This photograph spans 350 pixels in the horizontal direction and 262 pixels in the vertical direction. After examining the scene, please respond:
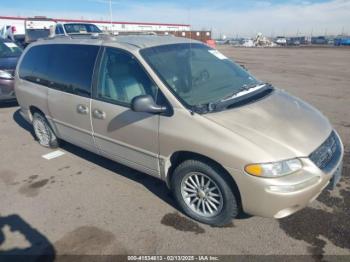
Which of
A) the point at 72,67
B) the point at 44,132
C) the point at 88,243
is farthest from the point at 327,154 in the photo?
the point at 44,132

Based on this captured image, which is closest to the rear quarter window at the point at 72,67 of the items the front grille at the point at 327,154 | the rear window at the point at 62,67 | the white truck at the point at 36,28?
the rear window at the point at 62,67

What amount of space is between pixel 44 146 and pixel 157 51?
3.08 meters

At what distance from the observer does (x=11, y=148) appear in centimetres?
524

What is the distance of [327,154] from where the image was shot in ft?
9.11

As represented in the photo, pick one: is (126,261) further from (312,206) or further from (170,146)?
(312,206)

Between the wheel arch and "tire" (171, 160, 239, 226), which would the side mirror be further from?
"tire" (171, 160, 239, 226)

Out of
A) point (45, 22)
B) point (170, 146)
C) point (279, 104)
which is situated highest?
point (45, 22)

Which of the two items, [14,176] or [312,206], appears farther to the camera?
[14,176]

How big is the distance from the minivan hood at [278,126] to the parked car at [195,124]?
10 mm

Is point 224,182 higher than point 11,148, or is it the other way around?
point 224,182

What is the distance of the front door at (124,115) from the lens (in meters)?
3.18

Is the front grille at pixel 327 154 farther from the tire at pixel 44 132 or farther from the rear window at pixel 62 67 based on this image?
the tire at pixel 44 132

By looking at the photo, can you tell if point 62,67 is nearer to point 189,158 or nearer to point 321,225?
point 189,158

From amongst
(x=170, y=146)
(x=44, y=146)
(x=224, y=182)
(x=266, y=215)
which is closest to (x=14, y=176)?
(x=44, y=146)
